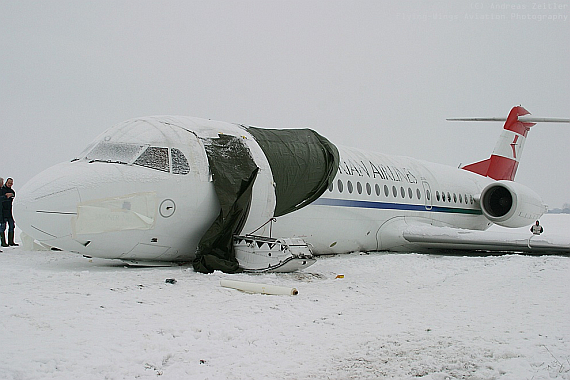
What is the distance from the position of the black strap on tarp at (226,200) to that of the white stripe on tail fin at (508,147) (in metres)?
14.9

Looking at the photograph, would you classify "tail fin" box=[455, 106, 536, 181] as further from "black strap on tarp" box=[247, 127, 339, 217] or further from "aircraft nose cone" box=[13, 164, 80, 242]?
"aircraft nose cone" box=[13, 164, 80, 242]

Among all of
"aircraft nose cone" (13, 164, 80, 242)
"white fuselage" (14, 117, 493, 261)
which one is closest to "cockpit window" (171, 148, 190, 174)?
"white fuselage" (14, 117, 493, 261)

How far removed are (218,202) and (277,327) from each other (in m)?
4.11

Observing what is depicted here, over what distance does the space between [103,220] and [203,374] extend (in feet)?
14.4

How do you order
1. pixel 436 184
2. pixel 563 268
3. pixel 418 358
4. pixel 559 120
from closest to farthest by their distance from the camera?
pixel 418 358, pixel 563 268, pixel 436 184, pixel 559 120

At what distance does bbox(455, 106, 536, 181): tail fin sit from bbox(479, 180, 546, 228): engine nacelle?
390 cm

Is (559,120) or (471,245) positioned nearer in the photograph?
(471,245)

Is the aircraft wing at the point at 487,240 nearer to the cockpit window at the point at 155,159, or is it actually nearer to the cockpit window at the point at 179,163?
the cockpit window at the point at 179,163

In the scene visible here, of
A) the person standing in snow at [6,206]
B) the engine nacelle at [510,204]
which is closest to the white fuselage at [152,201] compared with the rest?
the person standing in snow at [6,206]

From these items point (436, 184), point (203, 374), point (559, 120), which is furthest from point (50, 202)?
point (559, 120)

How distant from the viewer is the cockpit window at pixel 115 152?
26.0 feet

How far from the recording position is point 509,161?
20.8m

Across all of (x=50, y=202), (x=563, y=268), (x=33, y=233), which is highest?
(x=563, y=268)

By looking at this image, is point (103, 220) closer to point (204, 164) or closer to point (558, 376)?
point (204, 164)
